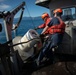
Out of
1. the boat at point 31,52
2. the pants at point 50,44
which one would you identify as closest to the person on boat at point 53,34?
the pants at point 50,44

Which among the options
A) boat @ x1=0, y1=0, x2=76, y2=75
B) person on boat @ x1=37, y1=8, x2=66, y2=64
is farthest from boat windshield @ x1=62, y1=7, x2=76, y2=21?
person on boat @ x1=37, y1=8, x2=66, y2=64

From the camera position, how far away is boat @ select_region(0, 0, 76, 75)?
4.89 meters

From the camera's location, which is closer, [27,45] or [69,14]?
[27,45]

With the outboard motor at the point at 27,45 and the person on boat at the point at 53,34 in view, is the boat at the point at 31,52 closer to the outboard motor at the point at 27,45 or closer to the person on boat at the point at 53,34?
the outboard motor at the point at 27,45

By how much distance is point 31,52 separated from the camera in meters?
6.34

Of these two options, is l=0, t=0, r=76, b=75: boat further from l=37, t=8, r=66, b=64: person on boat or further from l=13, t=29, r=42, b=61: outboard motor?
l=37, t=8, r=66, b=64: person on boat

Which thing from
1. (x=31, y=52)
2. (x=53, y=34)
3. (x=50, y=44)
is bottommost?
(x=31, y=52)

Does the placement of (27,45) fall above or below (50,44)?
above

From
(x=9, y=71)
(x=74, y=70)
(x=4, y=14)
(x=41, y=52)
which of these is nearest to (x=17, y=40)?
(x=41, y=52)

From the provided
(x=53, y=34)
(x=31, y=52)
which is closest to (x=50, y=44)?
(x=53, y=34)

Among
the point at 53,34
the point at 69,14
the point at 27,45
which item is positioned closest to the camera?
the point at 27,45

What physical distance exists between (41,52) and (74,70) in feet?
4.71

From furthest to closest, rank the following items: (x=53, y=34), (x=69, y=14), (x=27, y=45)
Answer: (x=69, y=14) → (x=53, y=34) → (x=27, y=45)

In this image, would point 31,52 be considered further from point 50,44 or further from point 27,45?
point 50,44
